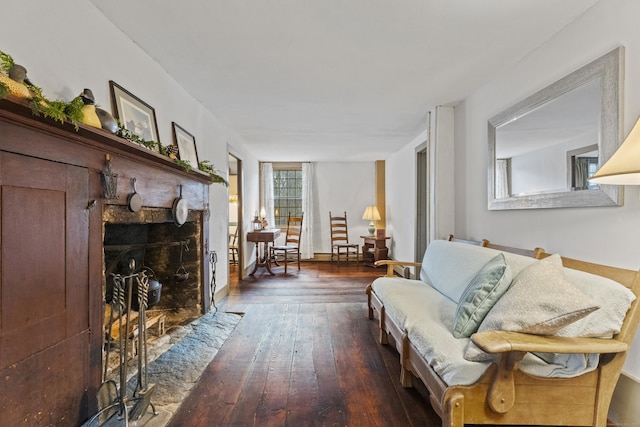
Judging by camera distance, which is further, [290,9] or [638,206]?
[290,9]

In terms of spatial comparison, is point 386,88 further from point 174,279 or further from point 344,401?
point 174,279

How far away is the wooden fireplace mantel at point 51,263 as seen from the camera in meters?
1.09

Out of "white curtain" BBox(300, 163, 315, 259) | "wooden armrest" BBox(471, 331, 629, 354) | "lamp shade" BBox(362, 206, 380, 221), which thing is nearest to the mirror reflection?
"wooden armrest" BBox(471, 331, 629, 354)

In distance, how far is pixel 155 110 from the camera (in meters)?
2.30

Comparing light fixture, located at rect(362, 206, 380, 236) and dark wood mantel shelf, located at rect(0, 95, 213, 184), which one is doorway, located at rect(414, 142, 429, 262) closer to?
light fixture, located at rect(362, 206, 380, 236)

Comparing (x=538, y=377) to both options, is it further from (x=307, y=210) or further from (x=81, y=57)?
(x=307, y=210)

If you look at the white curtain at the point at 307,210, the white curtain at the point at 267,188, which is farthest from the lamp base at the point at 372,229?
the white curtain at the point at 267,188

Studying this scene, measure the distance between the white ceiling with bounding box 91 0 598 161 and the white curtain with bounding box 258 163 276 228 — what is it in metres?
3.16

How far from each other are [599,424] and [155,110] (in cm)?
323

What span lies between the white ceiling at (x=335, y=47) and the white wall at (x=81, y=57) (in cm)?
11

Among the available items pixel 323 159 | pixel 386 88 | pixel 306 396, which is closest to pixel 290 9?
pixel 386 88

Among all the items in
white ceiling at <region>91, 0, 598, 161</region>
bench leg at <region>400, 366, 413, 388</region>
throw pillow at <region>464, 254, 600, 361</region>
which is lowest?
bench leg at <region>400, 366, 413, 388</region>

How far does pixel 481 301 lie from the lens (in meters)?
1.54

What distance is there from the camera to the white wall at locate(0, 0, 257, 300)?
1271 millimetres
